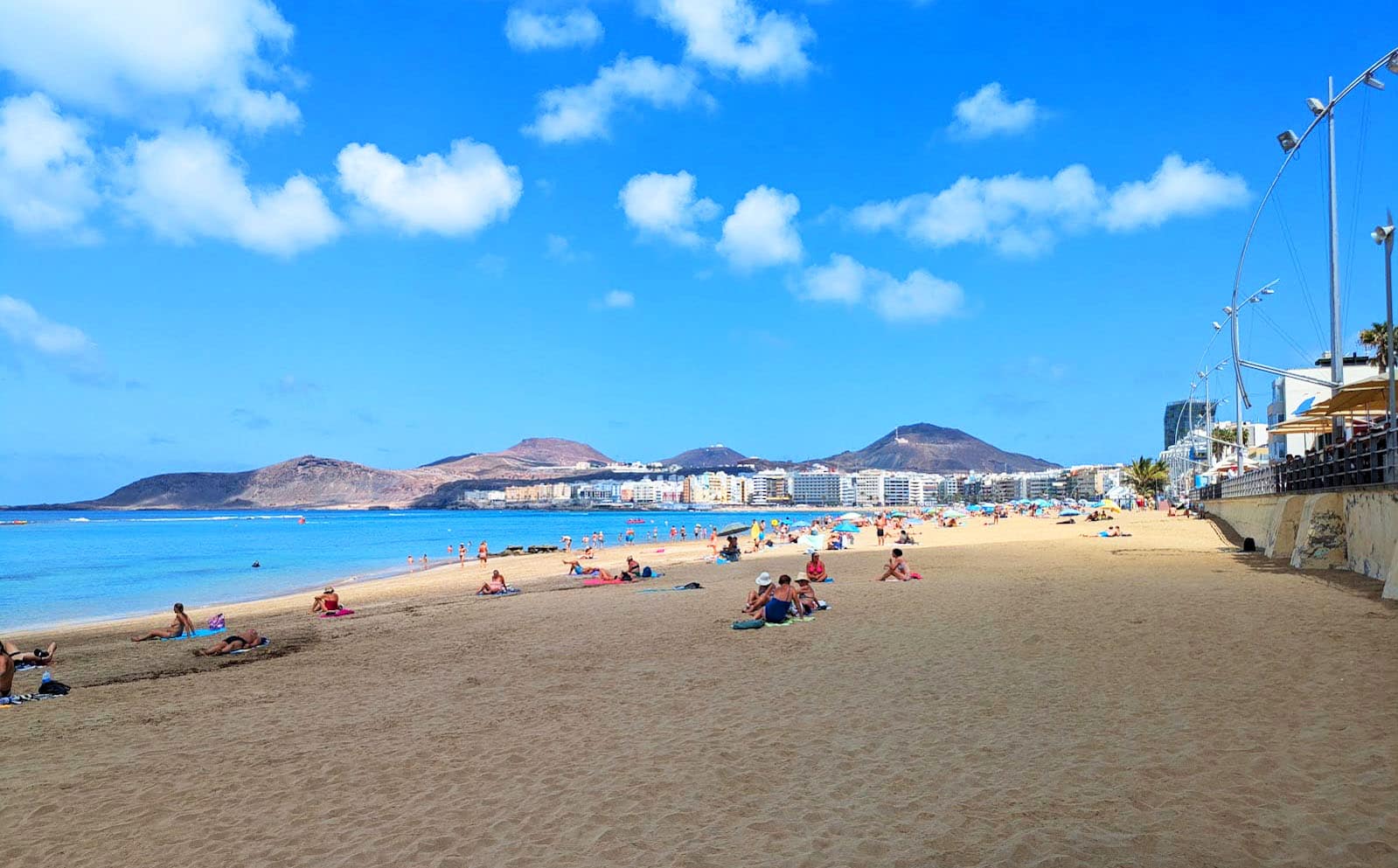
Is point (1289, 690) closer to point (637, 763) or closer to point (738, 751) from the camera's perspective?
point (738, 751)

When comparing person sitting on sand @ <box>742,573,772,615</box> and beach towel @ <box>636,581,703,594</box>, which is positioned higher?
person sitting on sand @ <box>742,573,772,615</box>

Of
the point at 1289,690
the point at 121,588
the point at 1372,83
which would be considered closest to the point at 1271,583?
the point at 1289,690

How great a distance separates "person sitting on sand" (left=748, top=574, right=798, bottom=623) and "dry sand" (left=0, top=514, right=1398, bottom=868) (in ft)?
1.40

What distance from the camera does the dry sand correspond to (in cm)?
405

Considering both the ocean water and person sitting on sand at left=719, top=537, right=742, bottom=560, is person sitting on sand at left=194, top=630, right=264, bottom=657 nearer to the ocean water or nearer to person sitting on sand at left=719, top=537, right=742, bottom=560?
the ocean water

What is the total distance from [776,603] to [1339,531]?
10.1m

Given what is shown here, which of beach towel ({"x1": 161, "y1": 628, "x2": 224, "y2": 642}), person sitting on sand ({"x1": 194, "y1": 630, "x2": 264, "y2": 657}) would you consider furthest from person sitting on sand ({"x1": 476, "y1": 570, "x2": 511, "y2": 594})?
person sitting on sand ({"x1": 194, "y1": 630, "x2": 264, "y2": 657})

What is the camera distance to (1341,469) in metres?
14.4

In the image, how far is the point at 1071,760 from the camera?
498 centimetres

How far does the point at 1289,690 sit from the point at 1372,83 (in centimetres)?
1374

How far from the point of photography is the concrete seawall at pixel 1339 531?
1149 centimetres

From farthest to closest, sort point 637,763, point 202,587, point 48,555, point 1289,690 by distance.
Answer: point 48,555, point 202,587, point 1289,690, point 637,763

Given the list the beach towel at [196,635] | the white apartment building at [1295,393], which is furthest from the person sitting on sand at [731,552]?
the white apartment building at [1295,393]

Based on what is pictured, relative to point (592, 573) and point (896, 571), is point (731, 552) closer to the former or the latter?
point (592, 573)
